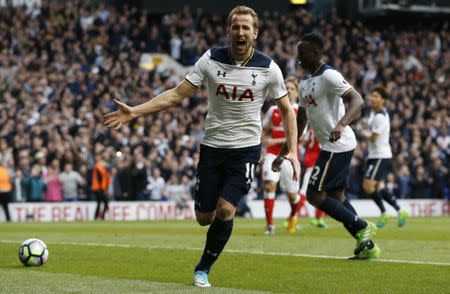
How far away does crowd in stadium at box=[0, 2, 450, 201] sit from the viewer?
28.0 m

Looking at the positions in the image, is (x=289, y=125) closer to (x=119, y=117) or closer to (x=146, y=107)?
(x=146, y=107)

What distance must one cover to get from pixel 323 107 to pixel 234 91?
3157 mm

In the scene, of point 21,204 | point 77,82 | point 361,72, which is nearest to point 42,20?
point 77,82

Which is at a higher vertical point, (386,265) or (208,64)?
(208,64)

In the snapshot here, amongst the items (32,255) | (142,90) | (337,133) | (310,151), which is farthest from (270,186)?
(142,90)

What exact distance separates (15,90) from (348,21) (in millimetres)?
16527

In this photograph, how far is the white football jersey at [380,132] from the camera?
19609mm

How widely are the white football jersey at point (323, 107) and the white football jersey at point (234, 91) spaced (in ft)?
8.88

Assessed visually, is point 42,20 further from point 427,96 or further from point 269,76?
point 269,76

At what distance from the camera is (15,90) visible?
29812mm

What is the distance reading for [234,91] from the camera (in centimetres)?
913

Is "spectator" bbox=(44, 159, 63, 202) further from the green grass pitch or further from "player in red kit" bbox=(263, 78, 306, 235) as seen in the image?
the green grass pitch

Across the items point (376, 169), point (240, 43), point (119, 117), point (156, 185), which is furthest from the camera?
point (156, 185)

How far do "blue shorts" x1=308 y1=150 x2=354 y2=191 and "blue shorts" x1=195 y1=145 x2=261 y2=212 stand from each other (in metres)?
2.80
